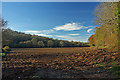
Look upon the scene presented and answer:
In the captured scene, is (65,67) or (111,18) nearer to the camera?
(65,67)

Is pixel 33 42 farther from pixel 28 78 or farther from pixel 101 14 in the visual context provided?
pixel 28 78

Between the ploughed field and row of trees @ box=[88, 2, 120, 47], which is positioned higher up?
row of trees @ box=[88, 2, 120, 47]

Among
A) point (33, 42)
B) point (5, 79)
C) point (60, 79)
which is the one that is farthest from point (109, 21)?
point (33, 42)

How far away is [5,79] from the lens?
534 centimetres

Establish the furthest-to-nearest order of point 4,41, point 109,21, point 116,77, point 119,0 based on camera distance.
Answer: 1. point 4,41
2. point 109,21
3. point 119,0
4. point 116,77

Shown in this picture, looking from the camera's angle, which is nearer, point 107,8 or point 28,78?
point 28,78

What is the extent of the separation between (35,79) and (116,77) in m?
4.51

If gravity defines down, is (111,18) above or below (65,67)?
above

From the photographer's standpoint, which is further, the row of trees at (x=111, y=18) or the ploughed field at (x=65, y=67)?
the row of trees at (x=111, y=18)

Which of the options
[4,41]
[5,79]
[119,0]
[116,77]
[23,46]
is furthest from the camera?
[23,46]

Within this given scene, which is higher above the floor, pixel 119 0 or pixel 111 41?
pixel 119 0

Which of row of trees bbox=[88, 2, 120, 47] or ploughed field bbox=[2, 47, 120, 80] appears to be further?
row of trees bbox=[88, 2, 120, 47]

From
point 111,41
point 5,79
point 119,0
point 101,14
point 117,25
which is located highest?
point 119,0

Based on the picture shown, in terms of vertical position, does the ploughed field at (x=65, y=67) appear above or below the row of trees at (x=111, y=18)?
below
